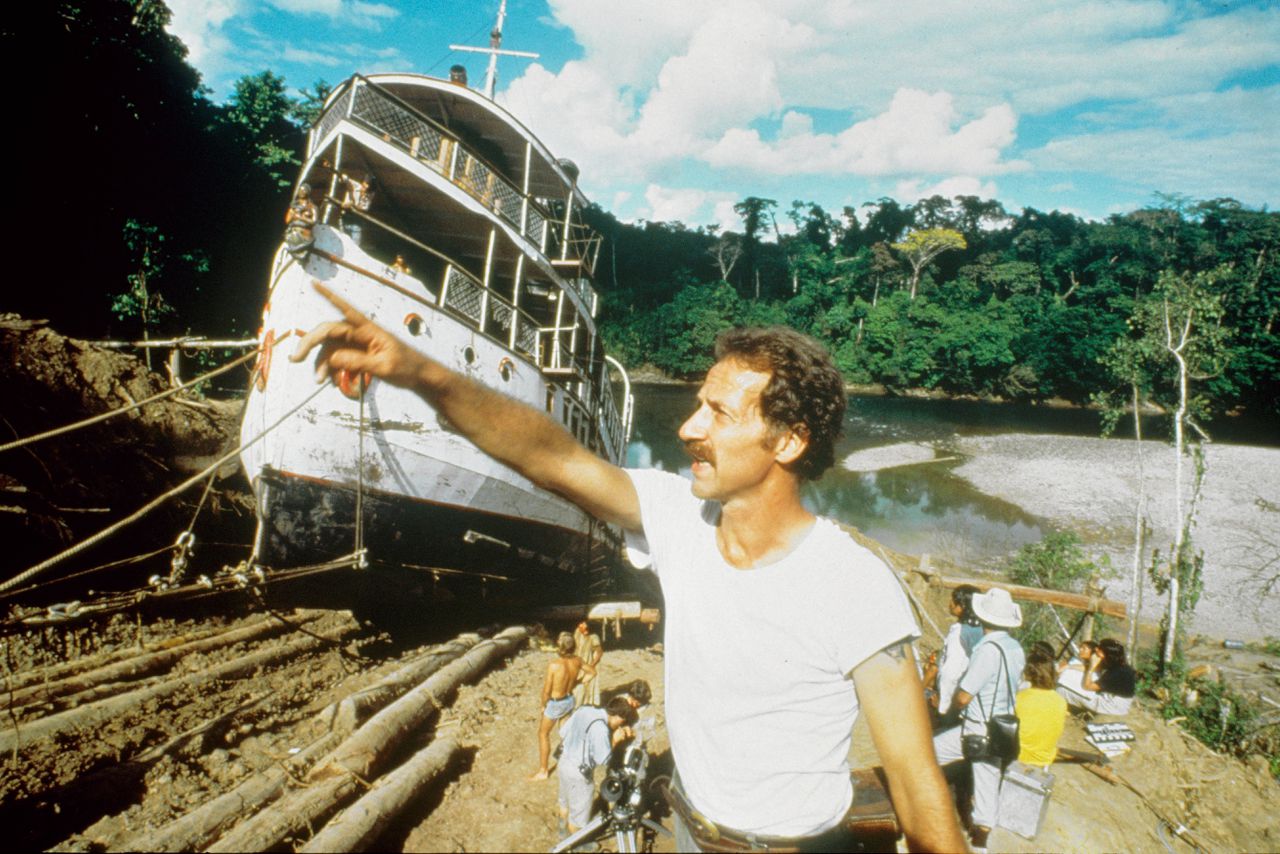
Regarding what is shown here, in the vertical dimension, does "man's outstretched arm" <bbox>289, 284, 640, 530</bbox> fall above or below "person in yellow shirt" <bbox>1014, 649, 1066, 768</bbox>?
above

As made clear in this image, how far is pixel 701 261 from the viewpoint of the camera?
7094 cm

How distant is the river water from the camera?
67.5 feet

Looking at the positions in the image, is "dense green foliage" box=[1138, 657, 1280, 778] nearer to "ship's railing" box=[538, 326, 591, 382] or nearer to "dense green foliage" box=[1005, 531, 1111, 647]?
"dense green foliage" box=[1005, 531, 1111, 647]

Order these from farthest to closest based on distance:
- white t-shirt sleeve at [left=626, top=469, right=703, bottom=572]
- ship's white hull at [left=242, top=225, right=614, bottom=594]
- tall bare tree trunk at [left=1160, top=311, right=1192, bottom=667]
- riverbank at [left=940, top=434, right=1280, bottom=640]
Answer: riverbank at [left=940, top=434, right=1280, bottom=640], tall bare tree trunk at [left=1160, top=311, right=1192, bottom=667], ship's white hull at [left=242, top=225, right=614, bottom=594], white t-shirt sleeve at [left=626, top=469, right=703, bottom=572]

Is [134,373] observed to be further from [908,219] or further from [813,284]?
[908,219]

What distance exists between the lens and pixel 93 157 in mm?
17016

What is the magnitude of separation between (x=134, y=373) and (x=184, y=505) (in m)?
2.30

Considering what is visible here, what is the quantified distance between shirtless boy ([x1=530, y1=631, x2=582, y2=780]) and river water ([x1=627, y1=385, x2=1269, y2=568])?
1070 centimetres

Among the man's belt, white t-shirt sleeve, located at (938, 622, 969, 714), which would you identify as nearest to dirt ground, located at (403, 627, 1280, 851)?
white t-shirt sleeve, located at (938, 622, 969, 714)

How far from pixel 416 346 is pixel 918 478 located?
28.7 m

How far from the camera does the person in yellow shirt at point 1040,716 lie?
4.59 meters

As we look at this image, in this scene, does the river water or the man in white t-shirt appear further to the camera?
the river water

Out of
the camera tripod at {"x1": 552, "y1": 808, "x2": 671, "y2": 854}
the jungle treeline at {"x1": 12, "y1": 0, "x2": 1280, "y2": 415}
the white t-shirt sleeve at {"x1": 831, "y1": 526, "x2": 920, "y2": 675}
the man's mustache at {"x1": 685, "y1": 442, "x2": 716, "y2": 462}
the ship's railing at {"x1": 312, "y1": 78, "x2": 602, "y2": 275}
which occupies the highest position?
the jungle treeline at {"x1": 12, "y1": 0, "x2": 1280, "y2": 415}

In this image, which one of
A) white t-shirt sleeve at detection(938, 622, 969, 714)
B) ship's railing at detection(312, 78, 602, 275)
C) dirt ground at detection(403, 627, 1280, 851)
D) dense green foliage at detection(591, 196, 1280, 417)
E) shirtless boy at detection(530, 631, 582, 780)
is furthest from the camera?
dense green foliage at detection(591, 196, 1280, 417)
